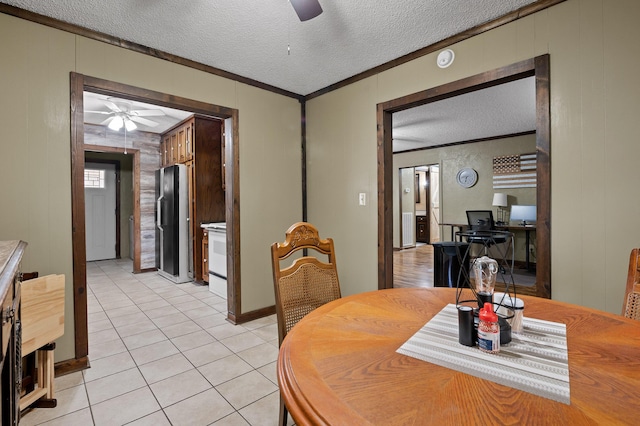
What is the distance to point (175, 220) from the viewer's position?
498 cm

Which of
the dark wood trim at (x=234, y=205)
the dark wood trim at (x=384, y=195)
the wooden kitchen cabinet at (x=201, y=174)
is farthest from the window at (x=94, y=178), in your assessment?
Answer: the dark wood trim at (x=384, y=195)

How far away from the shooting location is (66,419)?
5.96 feet

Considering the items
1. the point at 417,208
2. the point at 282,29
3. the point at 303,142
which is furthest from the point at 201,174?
the point at 417,208

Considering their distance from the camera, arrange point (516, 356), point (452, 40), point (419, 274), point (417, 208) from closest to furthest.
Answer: point (516, 356) < point (452, 40) < point (419, 274) < point (417, 208)

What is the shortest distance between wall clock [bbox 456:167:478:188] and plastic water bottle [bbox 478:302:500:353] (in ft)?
21.3

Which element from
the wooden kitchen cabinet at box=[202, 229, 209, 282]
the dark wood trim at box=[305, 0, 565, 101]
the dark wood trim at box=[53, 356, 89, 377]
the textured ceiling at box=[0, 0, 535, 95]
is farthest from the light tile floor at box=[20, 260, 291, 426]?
the dark wood trim at box=[305, 0, 565, 101]

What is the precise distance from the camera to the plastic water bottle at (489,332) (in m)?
0.92

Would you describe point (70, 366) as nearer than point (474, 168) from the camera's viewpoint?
Yes

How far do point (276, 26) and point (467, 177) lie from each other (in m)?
5.67

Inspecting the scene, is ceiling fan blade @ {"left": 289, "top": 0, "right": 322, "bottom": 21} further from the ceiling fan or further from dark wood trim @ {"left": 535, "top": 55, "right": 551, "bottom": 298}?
the ceiling fan

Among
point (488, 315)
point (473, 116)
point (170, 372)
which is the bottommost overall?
point (170, 372)

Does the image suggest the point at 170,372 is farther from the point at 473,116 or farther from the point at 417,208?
the point at 417,208

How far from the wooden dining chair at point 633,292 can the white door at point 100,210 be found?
27.5 ft

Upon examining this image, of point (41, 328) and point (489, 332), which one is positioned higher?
point (489, 332)
